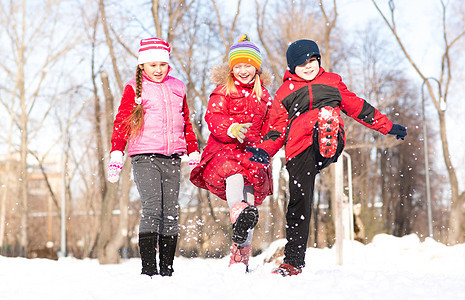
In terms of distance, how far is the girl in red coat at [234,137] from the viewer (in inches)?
131

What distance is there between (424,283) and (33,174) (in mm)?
13565

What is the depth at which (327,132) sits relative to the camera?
9.89ft

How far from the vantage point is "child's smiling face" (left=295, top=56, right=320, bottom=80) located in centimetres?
311

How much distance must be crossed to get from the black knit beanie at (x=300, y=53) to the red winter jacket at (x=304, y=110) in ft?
0.27

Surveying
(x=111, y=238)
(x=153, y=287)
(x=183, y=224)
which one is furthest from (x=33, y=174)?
(x=153, y=287)

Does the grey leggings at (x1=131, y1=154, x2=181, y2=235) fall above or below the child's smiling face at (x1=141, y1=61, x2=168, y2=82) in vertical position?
below

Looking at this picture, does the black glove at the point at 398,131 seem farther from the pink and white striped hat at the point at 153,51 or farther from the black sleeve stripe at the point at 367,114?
the pink and white striped hat at the point at 153,51

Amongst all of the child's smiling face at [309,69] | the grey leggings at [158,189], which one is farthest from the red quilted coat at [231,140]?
the child's smiling face at [309,69]

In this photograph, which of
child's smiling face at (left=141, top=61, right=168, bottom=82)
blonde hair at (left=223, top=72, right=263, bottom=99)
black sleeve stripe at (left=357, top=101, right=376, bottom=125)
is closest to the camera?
black sleeve stripe at (left=357, top=101, right=376, bottom=125)

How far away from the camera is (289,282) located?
250 cm

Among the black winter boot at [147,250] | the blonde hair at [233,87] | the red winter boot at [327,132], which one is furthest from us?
the blonde hair at [233,87]

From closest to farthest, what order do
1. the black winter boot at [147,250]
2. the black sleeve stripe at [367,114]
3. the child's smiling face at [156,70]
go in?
the black sleeve stripe at [367,114] < the black winter boot at [147,250] < the child's smiling face at [156,70]

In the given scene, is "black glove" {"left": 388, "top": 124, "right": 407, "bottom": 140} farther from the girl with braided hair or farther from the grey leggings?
the grey leggings

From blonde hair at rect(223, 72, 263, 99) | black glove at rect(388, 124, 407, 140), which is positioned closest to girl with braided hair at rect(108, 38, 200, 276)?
blonde hair at rect(223, 72, 263, 99)
